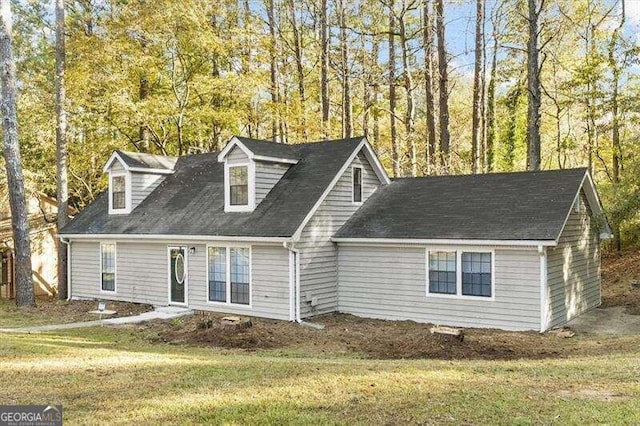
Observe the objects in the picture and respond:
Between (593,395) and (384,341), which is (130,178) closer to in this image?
(384,341)

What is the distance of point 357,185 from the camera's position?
1895 cm

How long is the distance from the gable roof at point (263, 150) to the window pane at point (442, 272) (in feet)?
19.7

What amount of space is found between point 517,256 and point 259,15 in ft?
73.4

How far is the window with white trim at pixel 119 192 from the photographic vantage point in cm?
2181

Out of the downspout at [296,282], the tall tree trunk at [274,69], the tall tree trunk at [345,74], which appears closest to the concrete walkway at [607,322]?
the downspout at [296,282]

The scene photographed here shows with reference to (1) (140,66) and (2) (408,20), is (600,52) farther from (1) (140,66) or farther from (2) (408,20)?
(1) (140,66)

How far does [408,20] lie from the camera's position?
31.6 metres

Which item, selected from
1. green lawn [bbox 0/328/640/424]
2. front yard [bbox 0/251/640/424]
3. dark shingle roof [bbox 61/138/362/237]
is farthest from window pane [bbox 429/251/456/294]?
green lawn [bbox 0/328/640/424]

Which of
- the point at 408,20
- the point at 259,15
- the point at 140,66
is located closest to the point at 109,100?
the point at 140,66

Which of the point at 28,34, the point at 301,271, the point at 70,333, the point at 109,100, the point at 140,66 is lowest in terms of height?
the point at 70,333

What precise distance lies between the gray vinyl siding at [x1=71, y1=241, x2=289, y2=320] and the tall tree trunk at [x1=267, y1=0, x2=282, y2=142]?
36.2ft

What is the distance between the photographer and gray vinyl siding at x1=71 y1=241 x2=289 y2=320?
16.6 metres

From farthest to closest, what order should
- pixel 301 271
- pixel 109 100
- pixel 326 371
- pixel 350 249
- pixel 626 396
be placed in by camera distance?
pixel 109 100, pixel 350 249, pixel 301 271, pixel 326 371, pixel 626 396

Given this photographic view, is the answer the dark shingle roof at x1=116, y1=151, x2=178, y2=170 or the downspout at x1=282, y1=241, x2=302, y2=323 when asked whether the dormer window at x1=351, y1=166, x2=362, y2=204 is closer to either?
the downspout at x1=282, y1=241, x2=302, y2=323
